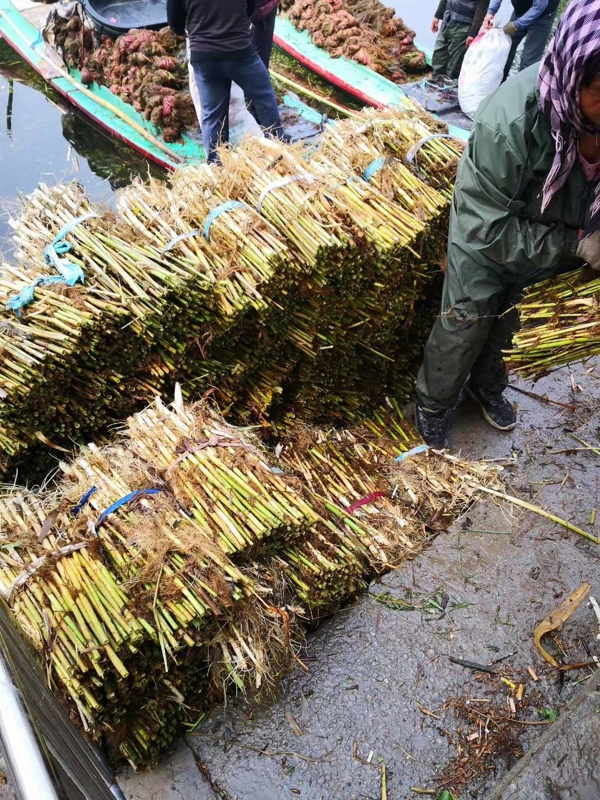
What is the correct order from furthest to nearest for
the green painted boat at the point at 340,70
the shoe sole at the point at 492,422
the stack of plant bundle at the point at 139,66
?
the green painted boat at the point at 340,70 → the stack of plant bundle at the point at 139,66 → the shoe sole at the point at 492,422

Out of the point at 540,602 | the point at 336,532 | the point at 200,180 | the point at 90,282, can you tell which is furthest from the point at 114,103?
the point at 540,602

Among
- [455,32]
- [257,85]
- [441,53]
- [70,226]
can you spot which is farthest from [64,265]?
[441,53]

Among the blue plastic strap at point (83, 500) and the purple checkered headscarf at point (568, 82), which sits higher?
the purple checkered headscarf at point (568, 82)

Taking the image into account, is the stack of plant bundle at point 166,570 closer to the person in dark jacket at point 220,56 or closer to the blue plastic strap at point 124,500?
the blue plastic strap at point 124,500

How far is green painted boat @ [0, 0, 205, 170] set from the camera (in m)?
7.39

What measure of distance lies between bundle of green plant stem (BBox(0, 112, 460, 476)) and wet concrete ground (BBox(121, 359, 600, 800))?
4.11 ft

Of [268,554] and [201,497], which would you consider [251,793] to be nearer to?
[268,554]

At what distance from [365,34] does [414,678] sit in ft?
29.0

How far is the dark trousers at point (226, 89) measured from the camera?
575 centimetres

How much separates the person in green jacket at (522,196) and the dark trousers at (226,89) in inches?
117

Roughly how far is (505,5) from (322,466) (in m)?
11.8

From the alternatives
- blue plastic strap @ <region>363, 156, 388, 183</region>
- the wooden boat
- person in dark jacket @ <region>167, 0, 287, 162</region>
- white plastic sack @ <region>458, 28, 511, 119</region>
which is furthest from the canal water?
blue plastic strap @ <region>363, 156, 388, 183</region>

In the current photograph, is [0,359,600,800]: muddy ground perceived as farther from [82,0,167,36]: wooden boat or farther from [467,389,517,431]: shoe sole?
[82,0,167,36]: wooden boat

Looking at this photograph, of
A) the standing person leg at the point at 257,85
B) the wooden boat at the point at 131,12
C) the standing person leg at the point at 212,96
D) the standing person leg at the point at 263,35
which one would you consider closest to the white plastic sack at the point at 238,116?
the standing person leg at the point at 263,35
